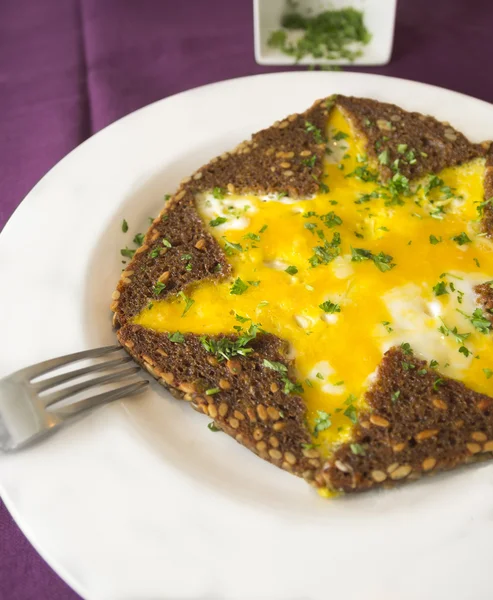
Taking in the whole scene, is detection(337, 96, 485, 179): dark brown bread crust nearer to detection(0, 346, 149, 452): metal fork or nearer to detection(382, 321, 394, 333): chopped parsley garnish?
detection(382, 321, 394, 333): chopped parsley garnish

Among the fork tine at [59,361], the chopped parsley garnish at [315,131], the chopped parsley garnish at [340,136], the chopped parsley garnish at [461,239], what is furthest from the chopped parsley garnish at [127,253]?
the chopped parsley garnish at [461,239]

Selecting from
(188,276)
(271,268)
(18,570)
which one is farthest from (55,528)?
(271,268)

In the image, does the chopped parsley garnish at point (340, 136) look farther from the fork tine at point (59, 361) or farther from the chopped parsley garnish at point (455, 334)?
the fork tine at point (59, 361)

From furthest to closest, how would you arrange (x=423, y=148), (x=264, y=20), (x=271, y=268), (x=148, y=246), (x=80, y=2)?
(x=80, y=2), (x=264, y=20), (x=423, y=148), (x=148, y=246), (x=271, y=268)

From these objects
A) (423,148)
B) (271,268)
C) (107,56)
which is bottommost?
(271,268)

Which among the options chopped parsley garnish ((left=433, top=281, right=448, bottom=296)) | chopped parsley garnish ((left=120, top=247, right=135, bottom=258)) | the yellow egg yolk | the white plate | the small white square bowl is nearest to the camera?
the white plate

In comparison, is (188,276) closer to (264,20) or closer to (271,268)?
(271,268)

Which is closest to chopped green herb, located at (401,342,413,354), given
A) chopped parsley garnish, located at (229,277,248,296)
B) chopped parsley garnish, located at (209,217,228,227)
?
chopped parsley garnish, located at (229,277,248,296)
